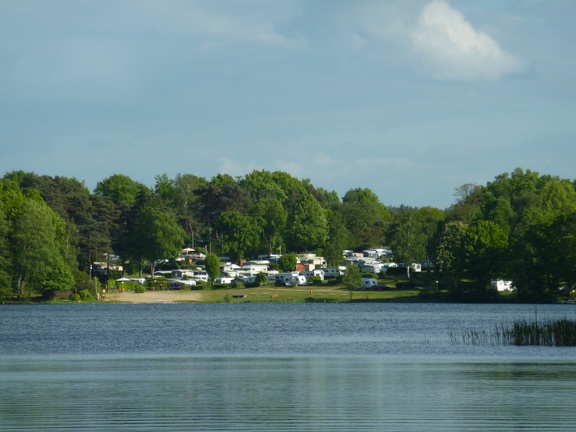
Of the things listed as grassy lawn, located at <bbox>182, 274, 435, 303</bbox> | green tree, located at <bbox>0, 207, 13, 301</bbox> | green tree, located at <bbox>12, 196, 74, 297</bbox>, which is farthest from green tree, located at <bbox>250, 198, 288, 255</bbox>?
green tree, located at <bbox>0, 207, 13, 301</bbox>

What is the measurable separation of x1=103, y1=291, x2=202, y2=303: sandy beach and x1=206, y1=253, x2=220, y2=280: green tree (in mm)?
13350

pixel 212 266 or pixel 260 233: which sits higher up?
pixel 260 233

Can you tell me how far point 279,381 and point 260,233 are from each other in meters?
149

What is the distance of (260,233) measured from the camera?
604ft

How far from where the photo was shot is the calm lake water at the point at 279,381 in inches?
990

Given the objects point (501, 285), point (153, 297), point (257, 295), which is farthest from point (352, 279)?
point (153, 297)

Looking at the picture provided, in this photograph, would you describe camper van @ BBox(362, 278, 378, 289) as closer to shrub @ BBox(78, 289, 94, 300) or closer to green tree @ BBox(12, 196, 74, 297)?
shrub @ BBox(78, 289, 94, 300)

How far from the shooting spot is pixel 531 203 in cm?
14650

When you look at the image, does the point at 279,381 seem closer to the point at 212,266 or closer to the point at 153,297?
the point at 153,297

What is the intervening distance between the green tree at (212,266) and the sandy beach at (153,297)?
13350mm

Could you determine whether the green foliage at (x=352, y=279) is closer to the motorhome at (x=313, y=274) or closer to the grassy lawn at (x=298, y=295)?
the grassy lawn at (x=298, y=295)

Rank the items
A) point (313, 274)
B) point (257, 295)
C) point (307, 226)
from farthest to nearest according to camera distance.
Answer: point (307, 226) → point (313, 274) → point (257, 295)

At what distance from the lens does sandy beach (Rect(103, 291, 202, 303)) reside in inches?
5079

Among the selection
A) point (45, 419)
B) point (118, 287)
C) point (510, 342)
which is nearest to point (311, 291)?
point (118, 287)
